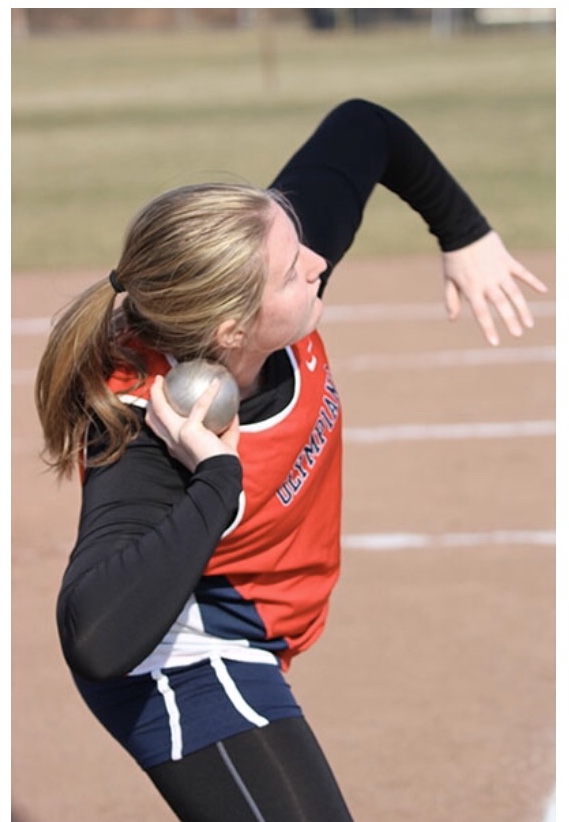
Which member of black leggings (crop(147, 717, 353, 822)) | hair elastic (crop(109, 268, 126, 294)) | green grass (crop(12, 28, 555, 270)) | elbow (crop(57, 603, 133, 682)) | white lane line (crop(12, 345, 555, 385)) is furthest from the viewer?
green grass (crop(12, 28, 555, 270))

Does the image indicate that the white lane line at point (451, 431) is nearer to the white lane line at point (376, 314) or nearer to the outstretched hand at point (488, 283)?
the white lane line at point (376, 314)

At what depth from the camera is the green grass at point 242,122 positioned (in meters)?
16.8

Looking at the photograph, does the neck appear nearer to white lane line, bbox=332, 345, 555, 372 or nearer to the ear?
the ear

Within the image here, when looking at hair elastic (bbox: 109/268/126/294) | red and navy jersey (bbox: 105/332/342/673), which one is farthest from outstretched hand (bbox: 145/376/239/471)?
hair elastic (bbox: 109/268/126/294)

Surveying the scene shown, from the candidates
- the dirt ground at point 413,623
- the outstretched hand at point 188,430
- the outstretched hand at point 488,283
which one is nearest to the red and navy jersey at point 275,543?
the outstretched hand at point 188,430

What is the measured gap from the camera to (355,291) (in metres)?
12.6

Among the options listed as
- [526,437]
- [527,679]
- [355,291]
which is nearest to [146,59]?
[355,291]

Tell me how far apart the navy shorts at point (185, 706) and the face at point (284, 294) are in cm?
67

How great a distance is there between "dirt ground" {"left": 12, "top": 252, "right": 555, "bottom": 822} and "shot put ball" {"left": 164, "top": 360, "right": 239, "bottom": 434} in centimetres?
204

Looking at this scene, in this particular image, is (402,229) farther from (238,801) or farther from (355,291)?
(238,801)

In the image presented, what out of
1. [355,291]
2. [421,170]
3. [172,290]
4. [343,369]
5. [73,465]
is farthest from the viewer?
[355,291]

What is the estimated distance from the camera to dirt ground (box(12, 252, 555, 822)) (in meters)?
4.81

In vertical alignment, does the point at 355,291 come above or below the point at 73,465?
below

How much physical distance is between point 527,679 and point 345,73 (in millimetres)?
33036
